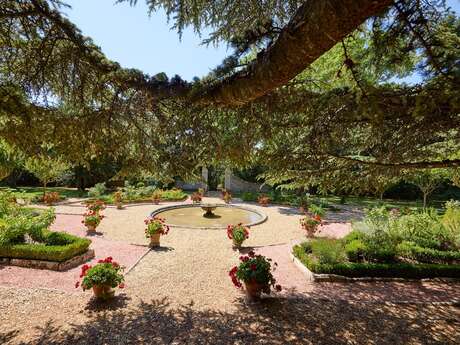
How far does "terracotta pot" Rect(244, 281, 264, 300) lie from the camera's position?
242 inches

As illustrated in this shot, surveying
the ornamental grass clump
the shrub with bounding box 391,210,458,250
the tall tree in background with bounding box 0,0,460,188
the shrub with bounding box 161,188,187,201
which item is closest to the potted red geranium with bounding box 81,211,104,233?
the ornamental grass clump

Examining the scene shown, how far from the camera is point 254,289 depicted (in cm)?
618

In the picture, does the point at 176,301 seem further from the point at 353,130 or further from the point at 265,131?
the point at 353,130

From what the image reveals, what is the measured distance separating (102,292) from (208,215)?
417 inches

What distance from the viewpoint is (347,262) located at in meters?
7.99

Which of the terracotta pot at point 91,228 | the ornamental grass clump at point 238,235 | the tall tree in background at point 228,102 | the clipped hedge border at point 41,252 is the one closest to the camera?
the tall tree in background at point 228,102

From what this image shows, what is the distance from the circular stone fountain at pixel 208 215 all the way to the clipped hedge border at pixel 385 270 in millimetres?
6374

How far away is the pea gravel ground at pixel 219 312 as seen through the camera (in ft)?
15.9

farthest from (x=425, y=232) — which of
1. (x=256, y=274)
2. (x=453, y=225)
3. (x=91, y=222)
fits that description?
(x=91, y=222)

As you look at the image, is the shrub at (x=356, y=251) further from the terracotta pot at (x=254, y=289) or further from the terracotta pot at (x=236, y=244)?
the terracotta pot at (x=254, y=289)

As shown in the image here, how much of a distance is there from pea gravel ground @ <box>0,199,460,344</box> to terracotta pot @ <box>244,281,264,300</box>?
0.62ft

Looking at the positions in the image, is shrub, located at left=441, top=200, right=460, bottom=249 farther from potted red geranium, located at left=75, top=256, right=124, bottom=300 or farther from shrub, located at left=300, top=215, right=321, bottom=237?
potted red geranium, located at left=75, top=256, right=124, bottom=300

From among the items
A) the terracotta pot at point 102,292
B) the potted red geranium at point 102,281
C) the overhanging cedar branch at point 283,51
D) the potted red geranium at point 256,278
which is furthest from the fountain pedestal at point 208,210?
the overhanging cedar branch at point 283,51

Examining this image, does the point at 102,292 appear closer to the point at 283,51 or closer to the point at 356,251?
the point at 283,51
